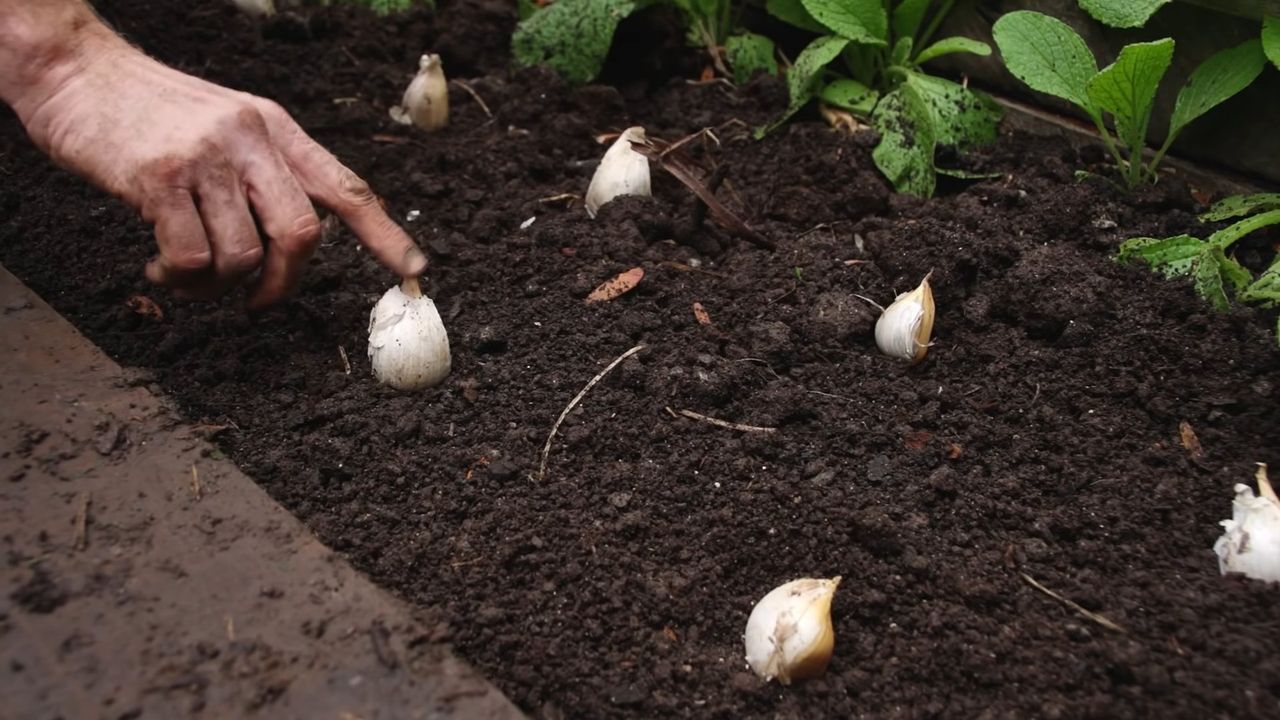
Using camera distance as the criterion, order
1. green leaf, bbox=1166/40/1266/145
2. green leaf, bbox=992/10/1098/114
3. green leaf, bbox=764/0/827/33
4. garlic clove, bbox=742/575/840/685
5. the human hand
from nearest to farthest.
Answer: garlic clove, bbox=742/575/840/685, the human hand, green leaf, bbox=1166/40/1266/145, green leaf, bbox=992/10/1098/114, green leaf, bbox=764/0/827/33

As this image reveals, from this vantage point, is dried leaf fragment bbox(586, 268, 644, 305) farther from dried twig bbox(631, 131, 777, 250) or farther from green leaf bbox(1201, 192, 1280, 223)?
green leaf bbox(1201, 192, 1280, 223)

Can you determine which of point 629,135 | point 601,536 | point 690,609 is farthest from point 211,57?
point 690,609

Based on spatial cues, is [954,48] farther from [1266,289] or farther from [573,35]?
[573,35]

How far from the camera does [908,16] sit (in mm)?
2580

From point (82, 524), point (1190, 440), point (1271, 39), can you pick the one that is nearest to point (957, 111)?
point (1271, 39)

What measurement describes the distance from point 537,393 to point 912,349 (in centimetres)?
69

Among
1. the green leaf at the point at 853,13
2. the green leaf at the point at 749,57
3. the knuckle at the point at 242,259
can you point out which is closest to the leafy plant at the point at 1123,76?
the green leaf at the point at 853,13

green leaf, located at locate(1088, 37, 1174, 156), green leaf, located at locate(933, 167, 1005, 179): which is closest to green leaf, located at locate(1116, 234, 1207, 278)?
green leaf, located at locate(1088, 37, 1174, 156)

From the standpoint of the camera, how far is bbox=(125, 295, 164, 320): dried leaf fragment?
6.67 feet

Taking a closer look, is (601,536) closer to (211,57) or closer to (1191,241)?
(1191,241)

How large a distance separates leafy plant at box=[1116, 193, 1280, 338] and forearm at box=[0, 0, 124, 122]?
190cm

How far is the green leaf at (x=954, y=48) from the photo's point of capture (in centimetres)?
234

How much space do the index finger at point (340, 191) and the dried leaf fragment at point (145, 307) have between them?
0.46 metres

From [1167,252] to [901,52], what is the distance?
2.73 ft
